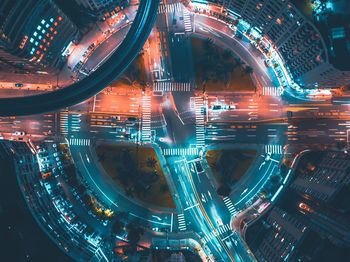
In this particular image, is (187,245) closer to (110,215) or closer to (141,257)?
(141,257)

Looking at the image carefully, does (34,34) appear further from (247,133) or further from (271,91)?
(271,91)

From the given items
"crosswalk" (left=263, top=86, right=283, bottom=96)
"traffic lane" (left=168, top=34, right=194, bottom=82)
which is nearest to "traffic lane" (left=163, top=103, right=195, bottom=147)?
"traffic lane" (left=168, top=34, right=194, bottom=82)

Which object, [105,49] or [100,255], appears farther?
[105,49]

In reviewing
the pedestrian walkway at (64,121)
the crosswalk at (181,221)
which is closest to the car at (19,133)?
the pedestrian walkway at (64,121)

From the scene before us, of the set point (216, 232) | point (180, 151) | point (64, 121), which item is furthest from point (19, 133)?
point (216, 232)

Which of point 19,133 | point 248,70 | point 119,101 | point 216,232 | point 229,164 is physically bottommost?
point 216,232

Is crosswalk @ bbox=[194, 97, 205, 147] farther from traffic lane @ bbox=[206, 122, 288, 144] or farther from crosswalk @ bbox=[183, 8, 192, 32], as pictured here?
crosswalk @ bbox=[183, 8, 192, 32]
